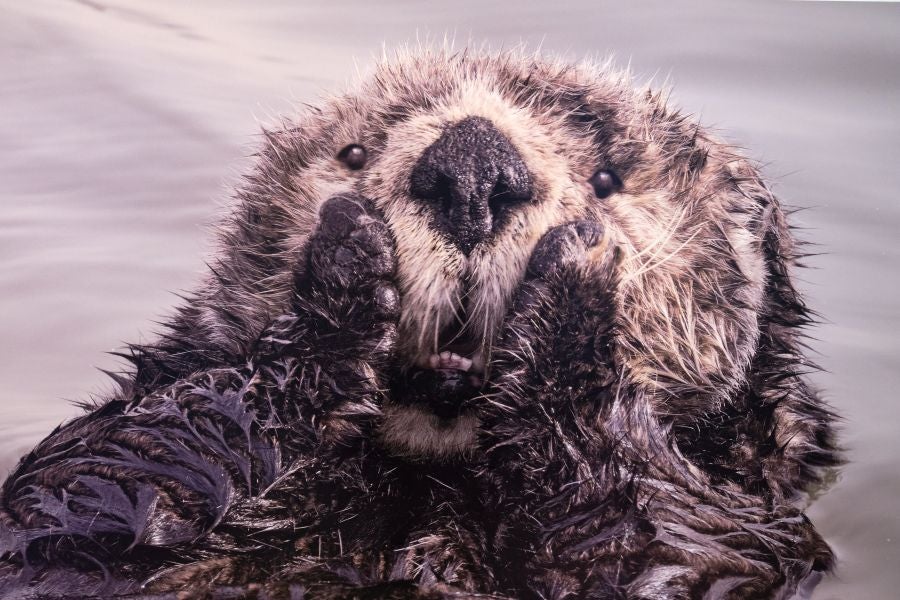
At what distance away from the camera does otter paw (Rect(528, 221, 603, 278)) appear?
1496mm

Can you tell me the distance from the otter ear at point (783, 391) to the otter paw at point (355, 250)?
839 millimetres

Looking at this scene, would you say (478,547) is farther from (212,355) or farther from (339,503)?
(212,355)

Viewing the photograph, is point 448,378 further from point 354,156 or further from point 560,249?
point 354,156

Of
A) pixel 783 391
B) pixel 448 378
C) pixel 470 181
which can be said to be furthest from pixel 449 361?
pixel 783 391

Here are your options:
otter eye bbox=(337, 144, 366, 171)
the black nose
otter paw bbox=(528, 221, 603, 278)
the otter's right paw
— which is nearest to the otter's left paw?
otter paw bbox=(528, 221, 603, 278)

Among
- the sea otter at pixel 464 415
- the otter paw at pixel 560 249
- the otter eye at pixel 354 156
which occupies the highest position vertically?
the otter eye at pixel 354 156

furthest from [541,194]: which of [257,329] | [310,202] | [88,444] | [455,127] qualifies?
[88,444]

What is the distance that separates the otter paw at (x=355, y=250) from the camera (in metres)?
1.53

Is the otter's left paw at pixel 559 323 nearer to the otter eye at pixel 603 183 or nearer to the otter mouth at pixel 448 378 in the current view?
the otter mouth at pixel 448 378

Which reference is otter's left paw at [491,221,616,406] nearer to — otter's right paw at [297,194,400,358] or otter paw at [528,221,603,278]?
otter paw at [528,221,603,278]

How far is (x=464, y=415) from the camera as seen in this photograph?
159cm

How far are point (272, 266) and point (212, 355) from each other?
0.77ft

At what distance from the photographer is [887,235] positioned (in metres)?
2.46

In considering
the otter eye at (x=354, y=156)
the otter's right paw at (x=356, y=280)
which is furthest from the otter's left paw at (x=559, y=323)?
the otter eye at (x=354, y=156)
